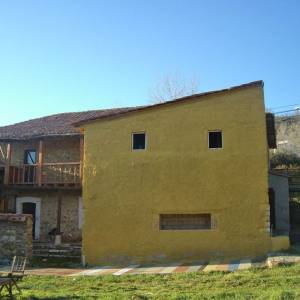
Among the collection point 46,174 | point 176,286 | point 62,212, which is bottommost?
point 176,286

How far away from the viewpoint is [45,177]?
2109 centimetres

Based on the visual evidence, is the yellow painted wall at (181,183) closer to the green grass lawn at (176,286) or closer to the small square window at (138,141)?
the small square window at (138,141)

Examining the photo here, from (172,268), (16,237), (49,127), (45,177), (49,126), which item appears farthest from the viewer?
(49,126)

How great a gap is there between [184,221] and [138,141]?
3.45 metres

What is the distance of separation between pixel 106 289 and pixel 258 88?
9403 millimetres

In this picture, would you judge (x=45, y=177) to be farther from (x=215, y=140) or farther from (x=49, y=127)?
(x=215, y=140)

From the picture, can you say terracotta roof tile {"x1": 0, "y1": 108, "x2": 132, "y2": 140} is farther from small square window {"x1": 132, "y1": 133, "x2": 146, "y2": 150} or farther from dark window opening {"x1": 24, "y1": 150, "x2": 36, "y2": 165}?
small square window {"x1": 132, "y1": 133, "x2": 146, "y2": 150}

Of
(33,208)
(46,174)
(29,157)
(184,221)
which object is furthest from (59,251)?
(29,157)

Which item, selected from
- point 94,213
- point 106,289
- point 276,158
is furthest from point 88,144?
point 276,158

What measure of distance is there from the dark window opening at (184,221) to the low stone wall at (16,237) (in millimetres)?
4935

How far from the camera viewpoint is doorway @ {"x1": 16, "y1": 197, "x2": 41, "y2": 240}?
2148 centimetres

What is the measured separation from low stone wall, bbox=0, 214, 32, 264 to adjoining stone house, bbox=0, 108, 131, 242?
3463 mm

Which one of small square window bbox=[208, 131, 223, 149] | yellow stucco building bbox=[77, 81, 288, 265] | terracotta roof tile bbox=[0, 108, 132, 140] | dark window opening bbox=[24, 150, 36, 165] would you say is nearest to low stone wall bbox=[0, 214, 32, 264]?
yellow stucco building bbox=[77, 81, 288, 265]

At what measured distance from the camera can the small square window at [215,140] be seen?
16766mm
